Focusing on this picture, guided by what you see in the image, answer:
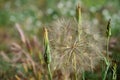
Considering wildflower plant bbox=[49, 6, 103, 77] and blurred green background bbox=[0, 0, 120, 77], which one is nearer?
wildflower plant bbox=[49, 6, 103, 77]

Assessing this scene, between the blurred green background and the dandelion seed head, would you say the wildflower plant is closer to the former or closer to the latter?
the dandelion seed head

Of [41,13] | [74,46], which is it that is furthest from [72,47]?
[41,13]

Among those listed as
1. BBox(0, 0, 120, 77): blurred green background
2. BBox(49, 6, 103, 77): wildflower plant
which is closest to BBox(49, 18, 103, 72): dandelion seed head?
BBox(49, 6, 103, 77): wildflower plant

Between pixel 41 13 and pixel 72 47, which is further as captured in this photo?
pixel 41 13

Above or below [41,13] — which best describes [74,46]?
below

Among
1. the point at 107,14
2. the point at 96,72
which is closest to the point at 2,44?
the point at 107,14

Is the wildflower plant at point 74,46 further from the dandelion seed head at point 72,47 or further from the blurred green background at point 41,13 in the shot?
the blurred green background at point 41,13

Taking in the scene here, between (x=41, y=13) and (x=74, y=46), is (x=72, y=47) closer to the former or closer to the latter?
(x=74, y=46)

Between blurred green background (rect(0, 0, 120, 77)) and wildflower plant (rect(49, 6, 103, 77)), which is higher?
blurred green background (rect(0, 0, 120, 77))

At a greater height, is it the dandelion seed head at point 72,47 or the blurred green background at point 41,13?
the blurred green background at point 41,13

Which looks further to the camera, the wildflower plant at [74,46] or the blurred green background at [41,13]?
the blurred green background at [41,13]

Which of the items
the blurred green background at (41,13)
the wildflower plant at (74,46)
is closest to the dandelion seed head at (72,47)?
the wildflower plant at (74,46)
